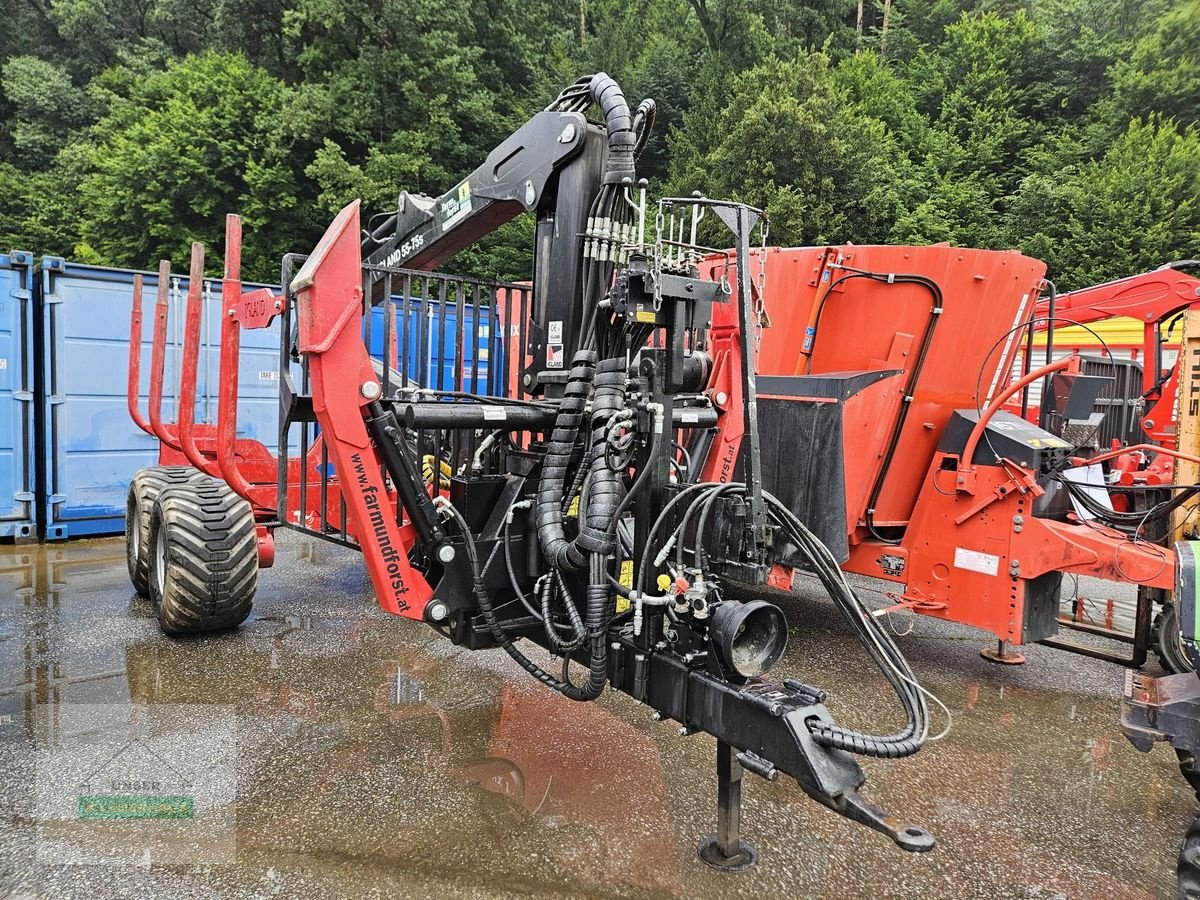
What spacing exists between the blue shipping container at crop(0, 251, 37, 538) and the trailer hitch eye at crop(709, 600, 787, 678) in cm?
→ 803

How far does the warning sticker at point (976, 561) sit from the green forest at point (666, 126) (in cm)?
1571

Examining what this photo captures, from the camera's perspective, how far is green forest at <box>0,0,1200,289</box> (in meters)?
20.1

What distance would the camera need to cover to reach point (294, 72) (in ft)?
80.3

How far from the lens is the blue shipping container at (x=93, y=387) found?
323 inches

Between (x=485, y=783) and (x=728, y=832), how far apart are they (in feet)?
3.63

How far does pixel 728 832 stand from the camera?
2.94 meters

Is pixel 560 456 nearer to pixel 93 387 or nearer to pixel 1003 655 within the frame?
pixel 1003 655

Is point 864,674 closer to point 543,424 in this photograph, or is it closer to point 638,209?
point 543,424

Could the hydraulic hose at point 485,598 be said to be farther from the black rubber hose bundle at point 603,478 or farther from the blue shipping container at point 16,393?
the blue shipping container at point 16,393

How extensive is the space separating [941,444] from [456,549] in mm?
3418

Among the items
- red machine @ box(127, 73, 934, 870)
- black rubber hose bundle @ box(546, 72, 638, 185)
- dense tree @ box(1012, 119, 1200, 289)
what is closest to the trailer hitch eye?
red machine @ box(127, 73, 934, 870)

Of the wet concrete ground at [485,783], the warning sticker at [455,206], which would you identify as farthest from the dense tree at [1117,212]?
the warning sticker at [455,206]

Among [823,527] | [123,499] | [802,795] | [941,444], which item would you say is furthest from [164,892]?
[123,499]

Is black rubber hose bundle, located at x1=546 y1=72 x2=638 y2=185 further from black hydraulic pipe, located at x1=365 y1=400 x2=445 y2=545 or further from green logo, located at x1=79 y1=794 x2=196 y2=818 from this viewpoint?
green logo, located at x1=79 y1=794 x2=196 y2=818
